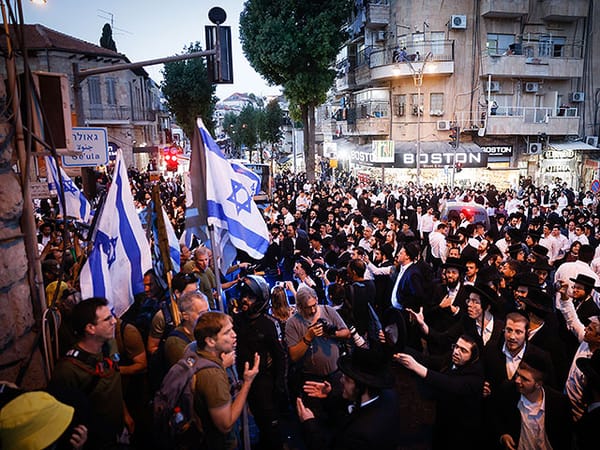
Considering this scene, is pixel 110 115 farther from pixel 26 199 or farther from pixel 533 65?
pixel 26 199

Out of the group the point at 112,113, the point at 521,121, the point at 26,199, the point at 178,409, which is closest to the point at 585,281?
the point at 178,409

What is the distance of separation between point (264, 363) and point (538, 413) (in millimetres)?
2406

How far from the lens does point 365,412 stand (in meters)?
3.16

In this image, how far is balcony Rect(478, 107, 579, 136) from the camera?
1142 inches

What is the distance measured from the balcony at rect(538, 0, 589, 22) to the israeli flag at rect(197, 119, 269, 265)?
31.8m

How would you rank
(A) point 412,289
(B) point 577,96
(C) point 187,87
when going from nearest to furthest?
1. (A) point 412,289
2. (B) point 577,96
3. (C) point 187,87

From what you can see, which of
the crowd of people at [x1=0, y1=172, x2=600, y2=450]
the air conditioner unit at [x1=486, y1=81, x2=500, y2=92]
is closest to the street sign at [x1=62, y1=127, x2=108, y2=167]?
the crowd of people at [x1=0, y1=172, x2=600, y2=450]

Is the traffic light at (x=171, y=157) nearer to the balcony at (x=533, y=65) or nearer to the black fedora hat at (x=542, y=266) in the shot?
the black fedora hat at (x=542, y=266)

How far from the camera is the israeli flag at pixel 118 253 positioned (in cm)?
422

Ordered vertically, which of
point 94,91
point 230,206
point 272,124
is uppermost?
point 94,91

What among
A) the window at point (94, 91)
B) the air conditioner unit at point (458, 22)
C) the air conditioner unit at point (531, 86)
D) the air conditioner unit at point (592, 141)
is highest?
the air conditioner unit at point (458, 22)

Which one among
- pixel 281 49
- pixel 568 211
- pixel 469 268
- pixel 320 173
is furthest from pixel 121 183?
pixel 320 173

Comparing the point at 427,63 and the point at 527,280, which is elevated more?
the point at 427,63

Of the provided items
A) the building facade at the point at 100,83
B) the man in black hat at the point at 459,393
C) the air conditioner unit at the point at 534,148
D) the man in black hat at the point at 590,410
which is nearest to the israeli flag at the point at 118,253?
the man in black hat at the point at 459,393
